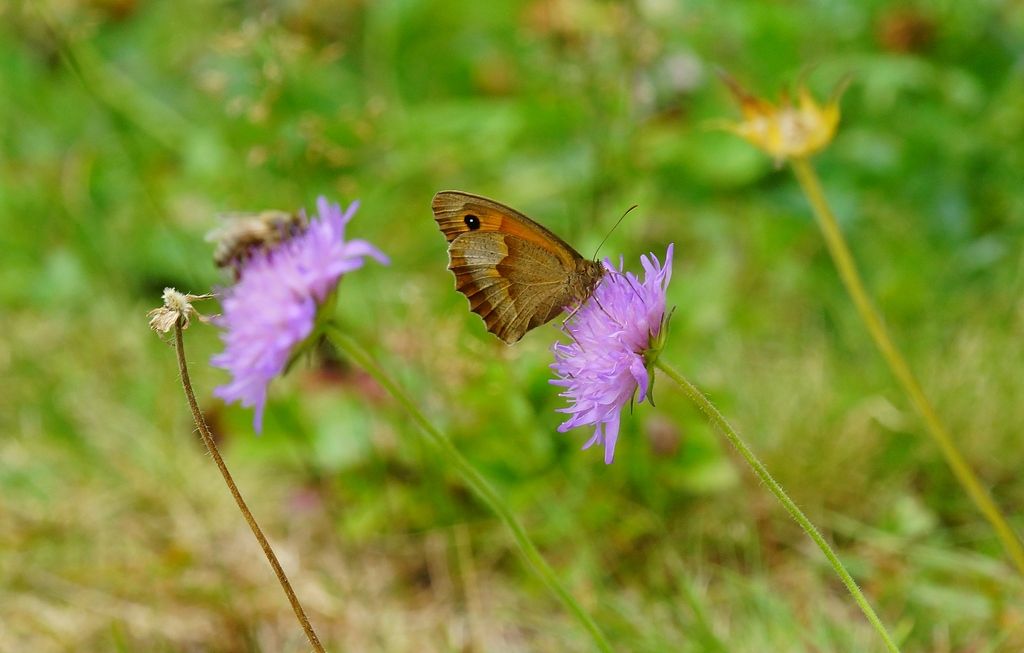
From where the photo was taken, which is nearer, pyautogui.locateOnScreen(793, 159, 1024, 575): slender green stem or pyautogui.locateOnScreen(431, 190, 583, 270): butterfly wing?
pyautogui.locateOnScreen(431, 190, 583, 270): butterfly wing

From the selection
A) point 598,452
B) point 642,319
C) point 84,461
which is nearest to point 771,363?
point 598,452

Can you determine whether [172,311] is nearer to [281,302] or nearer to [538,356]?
[281,302]

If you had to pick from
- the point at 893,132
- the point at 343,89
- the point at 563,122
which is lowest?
the point at 893,132

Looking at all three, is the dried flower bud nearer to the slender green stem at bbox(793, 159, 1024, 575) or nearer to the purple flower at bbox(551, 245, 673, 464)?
the purple flower at bbox(551, 245, 673, 464)

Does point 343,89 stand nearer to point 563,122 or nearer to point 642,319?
point 563,122

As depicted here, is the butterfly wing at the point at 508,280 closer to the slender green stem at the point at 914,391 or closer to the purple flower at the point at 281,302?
the purple flower at the point at 281,302

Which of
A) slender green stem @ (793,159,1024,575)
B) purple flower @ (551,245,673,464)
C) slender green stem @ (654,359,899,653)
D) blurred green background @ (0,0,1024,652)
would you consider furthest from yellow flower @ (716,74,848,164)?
slender green stem @ (654,359,899,653)
